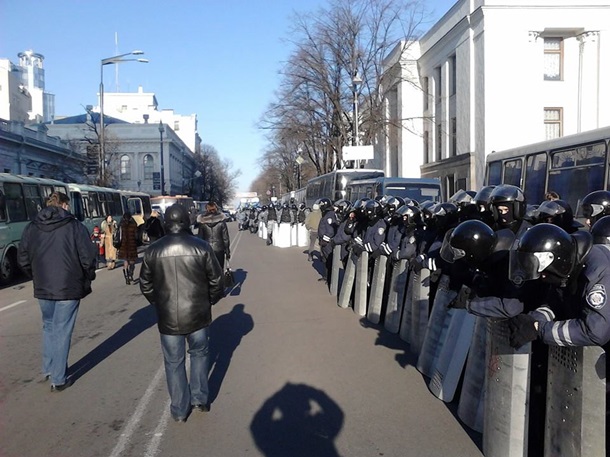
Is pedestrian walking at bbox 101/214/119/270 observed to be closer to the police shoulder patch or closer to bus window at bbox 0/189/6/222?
bus window at bbox 0/189/6/222

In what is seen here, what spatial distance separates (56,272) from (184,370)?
179 centimetres

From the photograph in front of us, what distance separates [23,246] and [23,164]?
37799 mm

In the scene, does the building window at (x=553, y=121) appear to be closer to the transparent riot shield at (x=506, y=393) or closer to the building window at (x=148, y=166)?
the transparent riot shield at (x=506, y=393)

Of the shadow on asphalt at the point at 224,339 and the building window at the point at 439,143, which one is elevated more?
the building window at the point at 439,143

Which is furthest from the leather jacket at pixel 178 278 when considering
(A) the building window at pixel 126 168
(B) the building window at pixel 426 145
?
(A) the building window at pixel 126 168

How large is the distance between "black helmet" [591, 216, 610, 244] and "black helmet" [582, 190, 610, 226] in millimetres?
1815

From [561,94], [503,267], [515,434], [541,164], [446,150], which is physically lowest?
[515,434]

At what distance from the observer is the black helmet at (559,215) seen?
478 centimetres

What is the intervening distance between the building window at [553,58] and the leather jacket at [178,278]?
28294 millimetres

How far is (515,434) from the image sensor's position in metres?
3.73

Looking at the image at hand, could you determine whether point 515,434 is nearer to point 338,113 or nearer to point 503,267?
point 503,267

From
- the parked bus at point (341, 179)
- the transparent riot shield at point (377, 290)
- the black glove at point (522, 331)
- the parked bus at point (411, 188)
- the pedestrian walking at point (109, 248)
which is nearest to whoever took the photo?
the black glove at point (522, 331)

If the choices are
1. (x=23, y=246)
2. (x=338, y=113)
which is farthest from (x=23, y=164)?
(x=23, y=246)

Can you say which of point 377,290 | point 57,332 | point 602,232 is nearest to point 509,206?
point 602,232
